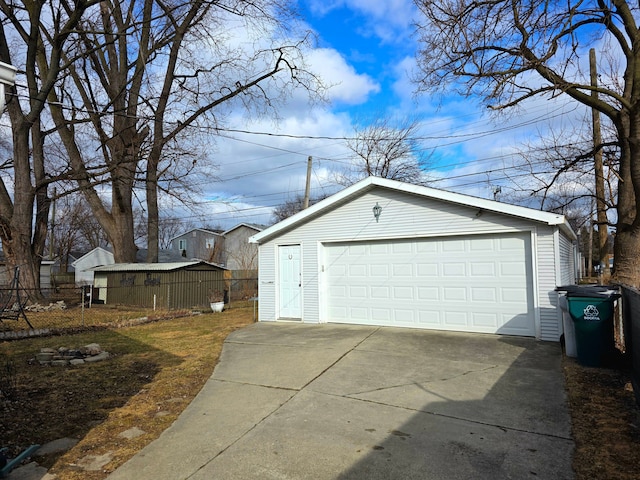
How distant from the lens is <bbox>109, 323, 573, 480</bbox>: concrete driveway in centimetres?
309

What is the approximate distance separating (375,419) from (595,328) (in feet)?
12.3

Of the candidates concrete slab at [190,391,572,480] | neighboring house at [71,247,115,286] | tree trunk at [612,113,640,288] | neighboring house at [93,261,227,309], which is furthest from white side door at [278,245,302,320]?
neighboring house at [71,247,115,286]

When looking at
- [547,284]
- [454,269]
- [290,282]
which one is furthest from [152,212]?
[547,284]

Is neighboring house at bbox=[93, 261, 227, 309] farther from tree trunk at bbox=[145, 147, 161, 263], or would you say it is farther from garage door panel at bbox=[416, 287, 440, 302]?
garage door panel at bbox=[416, 287, 440, 302]

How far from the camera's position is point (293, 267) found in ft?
35.5

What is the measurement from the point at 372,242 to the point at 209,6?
534 inches

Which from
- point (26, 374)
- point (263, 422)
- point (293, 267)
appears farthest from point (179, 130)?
point (263, 422)

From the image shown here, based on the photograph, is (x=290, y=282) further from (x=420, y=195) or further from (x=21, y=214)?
(x=21, y=214)

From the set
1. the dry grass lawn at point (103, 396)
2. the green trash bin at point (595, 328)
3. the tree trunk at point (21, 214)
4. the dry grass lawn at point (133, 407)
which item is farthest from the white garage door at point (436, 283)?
the tree trunk at point (21, 214)

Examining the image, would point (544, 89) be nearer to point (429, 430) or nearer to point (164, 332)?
point (429, 430)

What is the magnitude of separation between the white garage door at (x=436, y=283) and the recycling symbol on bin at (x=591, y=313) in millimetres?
2062

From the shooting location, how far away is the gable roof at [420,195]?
7500 mm

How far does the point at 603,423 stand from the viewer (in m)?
3.80

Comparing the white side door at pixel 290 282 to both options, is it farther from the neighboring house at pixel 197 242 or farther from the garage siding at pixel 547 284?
the neighboring house at pixel 197 242
